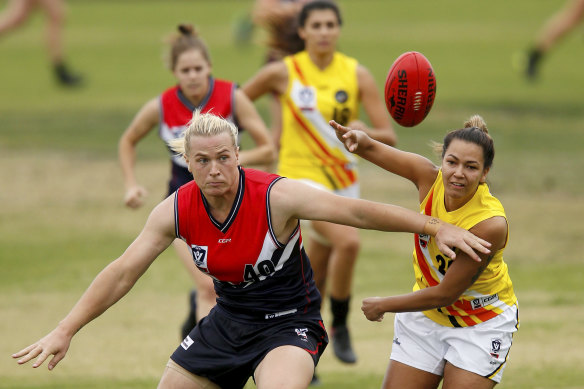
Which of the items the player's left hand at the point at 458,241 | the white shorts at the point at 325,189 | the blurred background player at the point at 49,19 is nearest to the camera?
the player's left hand at the point at 458,241

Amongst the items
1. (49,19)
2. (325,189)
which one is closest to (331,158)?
(325,189)

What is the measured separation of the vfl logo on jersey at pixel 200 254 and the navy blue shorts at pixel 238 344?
31cm

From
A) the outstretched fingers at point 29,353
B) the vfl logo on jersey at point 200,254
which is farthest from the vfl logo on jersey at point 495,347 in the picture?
the outstretched fingers at point 29,353

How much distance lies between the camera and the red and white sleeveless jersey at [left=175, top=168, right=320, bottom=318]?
4727 millimetres

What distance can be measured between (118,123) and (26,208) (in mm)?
4369

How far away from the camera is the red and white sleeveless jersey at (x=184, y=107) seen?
670 cm

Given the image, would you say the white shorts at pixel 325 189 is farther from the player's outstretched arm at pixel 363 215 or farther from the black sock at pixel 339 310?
the player's outstretched arm at pixel 363 215

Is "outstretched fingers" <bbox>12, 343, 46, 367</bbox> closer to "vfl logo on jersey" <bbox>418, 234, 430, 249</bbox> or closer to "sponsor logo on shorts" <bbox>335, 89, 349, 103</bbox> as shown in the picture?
"vfl logo on jersey" <bbox>418, 234, 430, 249</bbox>

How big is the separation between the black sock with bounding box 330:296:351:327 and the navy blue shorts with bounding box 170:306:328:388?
221 cm

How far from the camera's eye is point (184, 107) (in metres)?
6.76

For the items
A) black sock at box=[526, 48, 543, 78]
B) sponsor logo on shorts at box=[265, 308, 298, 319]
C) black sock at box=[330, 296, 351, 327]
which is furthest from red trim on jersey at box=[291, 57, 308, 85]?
black sock at box=[526, 48, 543, 78]

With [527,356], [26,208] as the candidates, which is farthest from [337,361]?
[26,208]

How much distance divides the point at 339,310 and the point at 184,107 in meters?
1.84

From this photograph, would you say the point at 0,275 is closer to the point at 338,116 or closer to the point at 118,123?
the point at 338,116
